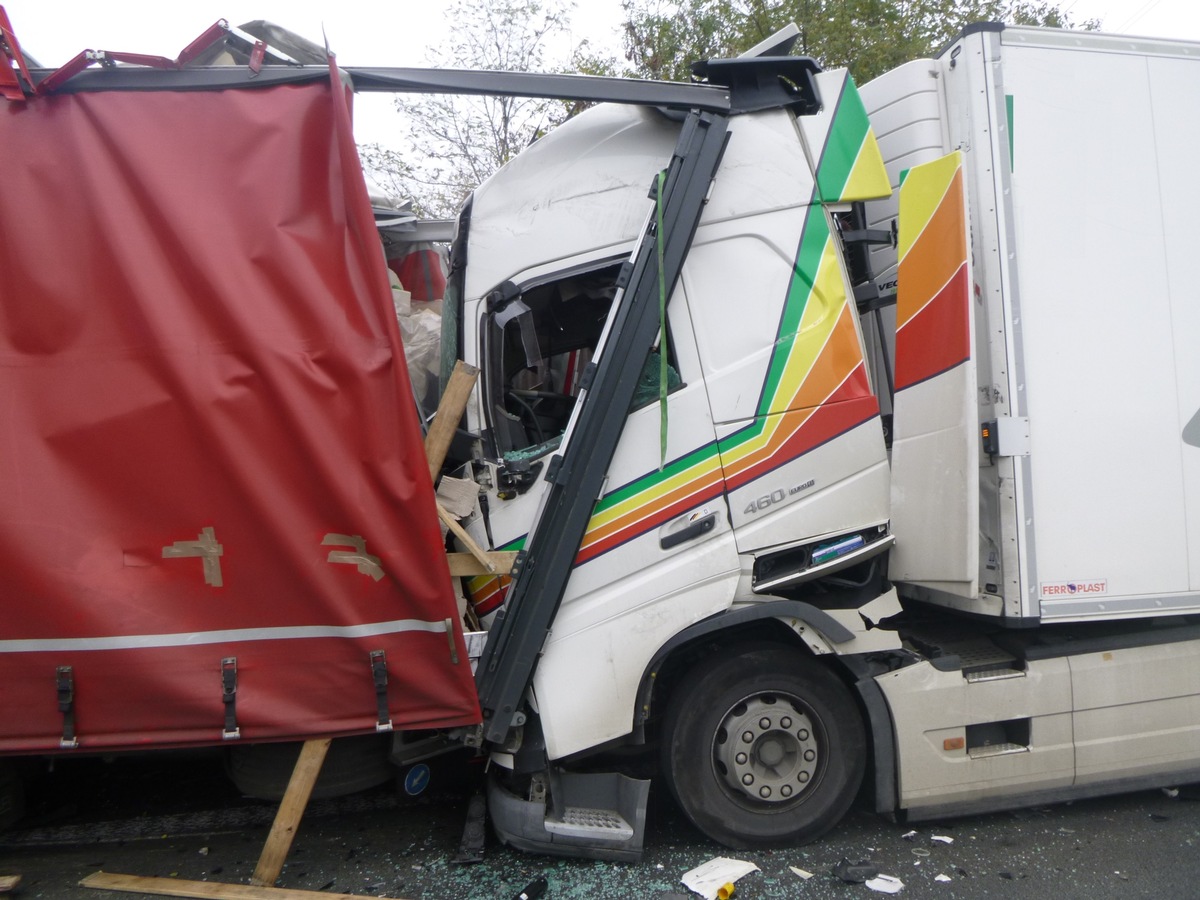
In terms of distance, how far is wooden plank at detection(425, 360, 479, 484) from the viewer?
3.35 meters

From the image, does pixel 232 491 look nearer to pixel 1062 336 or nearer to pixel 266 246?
pixel 266 246

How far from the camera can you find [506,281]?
3.47 meters

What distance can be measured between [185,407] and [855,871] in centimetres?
305

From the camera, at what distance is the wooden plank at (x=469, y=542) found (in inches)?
128

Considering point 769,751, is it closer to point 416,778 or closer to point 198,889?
point 416,778

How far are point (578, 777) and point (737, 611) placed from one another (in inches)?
36.6

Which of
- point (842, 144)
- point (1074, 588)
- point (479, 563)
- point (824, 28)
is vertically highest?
point (824, 28)

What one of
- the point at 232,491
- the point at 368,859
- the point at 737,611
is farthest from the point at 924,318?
the point at 368,859

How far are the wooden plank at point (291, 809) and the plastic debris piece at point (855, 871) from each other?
2038mm

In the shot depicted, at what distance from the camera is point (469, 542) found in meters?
3.25

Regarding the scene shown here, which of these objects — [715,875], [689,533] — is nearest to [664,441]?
[689,533]

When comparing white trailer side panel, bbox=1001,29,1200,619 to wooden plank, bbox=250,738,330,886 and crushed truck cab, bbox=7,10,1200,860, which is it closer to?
crushed truck cab, bbox=7,10,1200,860

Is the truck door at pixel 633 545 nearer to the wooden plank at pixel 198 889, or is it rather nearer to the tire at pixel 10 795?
the wooden plank at pixel 198 889

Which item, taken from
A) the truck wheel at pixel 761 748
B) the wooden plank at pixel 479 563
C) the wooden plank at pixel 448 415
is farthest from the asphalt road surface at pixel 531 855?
the wooden plank at pixel 448 415
